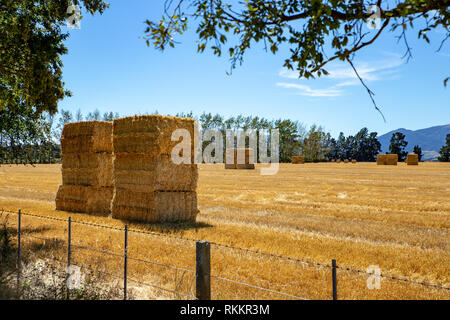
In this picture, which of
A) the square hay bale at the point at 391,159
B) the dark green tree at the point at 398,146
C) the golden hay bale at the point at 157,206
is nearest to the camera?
the golden hay bale at the point at 157,206

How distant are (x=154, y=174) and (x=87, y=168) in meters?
4.43

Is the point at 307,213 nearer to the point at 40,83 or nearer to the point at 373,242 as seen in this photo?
the point at 373,242

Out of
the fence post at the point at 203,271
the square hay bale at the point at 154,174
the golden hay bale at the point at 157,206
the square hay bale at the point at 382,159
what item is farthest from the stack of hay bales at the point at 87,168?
the square hay bale at the point at 382,159

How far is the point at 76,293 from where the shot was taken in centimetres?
638

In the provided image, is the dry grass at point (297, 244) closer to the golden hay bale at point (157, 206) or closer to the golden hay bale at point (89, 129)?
the golden hay bale at point (157, 206)

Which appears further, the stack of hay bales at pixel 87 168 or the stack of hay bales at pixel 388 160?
the stack of hay bales at pixel 388 160

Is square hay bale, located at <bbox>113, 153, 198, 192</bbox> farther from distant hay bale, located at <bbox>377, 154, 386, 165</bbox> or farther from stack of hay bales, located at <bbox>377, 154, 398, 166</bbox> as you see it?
distant hay bale, located at <bbox>377, 154, 386, 165</bbox>

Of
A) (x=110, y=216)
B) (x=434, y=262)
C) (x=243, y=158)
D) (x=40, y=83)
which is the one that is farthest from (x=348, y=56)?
(x=243, y=158)

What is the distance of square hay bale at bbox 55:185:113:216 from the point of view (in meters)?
16.3

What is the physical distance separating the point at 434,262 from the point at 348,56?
550cm

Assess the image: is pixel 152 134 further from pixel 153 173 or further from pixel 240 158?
pixel 240 158

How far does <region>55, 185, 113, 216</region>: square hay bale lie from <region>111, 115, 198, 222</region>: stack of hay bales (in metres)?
2.36

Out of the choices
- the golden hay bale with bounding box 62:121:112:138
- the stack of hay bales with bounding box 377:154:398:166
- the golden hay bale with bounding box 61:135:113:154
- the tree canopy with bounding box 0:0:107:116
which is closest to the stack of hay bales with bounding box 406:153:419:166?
the stack of hay bales with bounding box 377:154:398:166

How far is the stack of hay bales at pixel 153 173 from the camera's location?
13.6m
